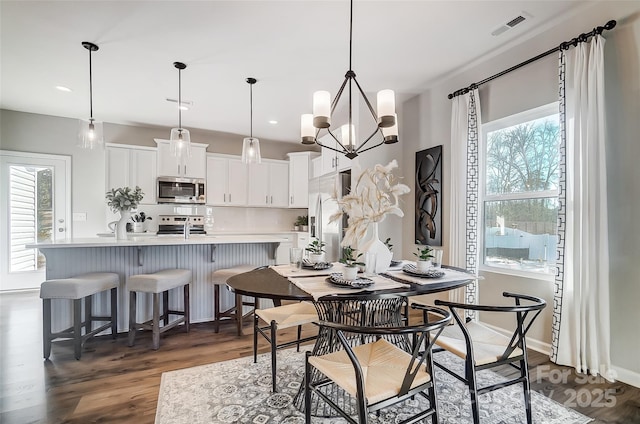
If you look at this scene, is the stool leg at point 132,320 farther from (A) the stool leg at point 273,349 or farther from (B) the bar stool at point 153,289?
(A) the stool leg at point 273,349

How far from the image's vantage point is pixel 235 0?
2.22 metres

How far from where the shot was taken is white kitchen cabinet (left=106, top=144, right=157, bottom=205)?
15.8 ft

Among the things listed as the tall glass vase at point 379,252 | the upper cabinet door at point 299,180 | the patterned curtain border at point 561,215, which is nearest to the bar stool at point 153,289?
the tall glass vase at point 379,252

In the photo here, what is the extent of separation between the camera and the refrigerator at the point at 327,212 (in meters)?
4.29

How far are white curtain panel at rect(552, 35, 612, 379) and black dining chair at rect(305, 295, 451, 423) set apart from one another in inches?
55.8

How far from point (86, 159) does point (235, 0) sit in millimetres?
4198

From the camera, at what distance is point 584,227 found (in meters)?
2.18

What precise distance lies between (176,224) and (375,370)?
4.85 meters

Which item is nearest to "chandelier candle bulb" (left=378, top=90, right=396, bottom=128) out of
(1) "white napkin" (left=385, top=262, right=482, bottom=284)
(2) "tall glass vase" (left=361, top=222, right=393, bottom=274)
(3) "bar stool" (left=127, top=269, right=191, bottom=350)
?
(2) "tall glass vase" (left=361, top=222, right=393, bottom=274)

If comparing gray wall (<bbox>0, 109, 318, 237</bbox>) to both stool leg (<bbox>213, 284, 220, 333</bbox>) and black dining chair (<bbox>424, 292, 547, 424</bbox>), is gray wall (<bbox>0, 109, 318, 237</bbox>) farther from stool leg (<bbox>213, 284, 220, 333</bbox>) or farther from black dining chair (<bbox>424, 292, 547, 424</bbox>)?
black dining chair (<bbox>424, 292, 547, 424</bbox>)

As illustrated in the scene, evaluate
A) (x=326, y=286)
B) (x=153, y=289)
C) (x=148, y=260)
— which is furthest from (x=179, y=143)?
(x=326, y=286)

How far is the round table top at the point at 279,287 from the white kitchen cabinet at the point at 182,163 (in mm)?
3944

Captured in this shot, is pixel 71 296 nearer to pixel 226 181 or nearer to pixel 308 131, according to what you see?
pixel 308 131

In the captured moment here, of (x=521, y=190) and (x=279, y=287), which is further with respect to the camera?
(x=521, y=190)
